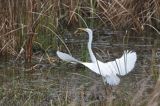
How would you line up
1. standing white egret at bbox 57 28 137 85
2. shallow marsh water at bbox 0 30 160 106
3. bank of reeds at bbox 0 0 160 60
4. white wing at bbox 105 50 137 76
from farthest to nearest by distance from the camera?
bank of reeds at bbox 0 0 160 60
white wing at bbox 105 50 137 76
standing white egret at bbox 57 28 137 85
shallow marsh water at bbox 0 30 160 106

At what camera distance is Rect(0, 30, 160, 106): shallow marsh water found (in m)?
4.37

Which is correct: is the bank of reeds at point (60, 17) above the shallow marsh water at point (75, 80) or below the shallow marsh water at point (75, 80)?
above

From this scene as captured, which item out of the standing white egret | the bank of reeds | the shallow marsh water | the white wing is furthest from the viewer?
the bank of reeds

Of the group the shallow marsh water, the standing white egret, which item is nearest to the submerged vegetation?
the shallow marsh water

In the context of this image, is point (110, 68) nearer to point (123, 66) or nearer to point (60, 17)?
point (123, 66)

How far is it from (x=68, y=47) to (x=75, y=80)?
1488 millimetres

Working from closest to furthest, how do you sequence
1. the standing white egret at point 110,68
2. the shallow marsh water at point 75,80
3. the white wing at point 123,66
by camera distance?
1. the shallow marsh water at point 75,80
2. the standing white egret at point 110,68
3. the white wing at point 123,66

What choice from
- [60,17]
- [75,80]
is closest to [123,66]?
[75,80]

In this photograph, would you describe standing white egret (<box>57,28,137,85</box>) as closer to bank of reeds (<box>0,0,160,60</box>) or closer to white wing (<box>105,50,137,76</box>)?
white wing (<box>105,50,137,76</box>)

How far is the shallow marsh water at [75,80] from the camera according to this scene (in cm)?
437

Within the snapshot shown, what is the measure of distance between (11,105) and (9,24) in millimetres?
1717

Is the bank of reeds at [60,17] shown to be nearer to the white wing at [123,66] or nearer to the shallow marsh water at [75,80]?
the shallow marsh water at [75,80]

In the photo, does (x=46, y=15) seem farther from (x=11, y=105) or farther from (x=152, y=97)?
(x=152, y=97)

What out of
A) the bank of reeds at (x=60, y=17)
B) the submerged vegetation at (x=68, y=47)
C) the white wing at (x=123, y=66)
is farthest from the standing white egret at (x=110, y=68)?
the bank of reeds at (x=60, y=17)
